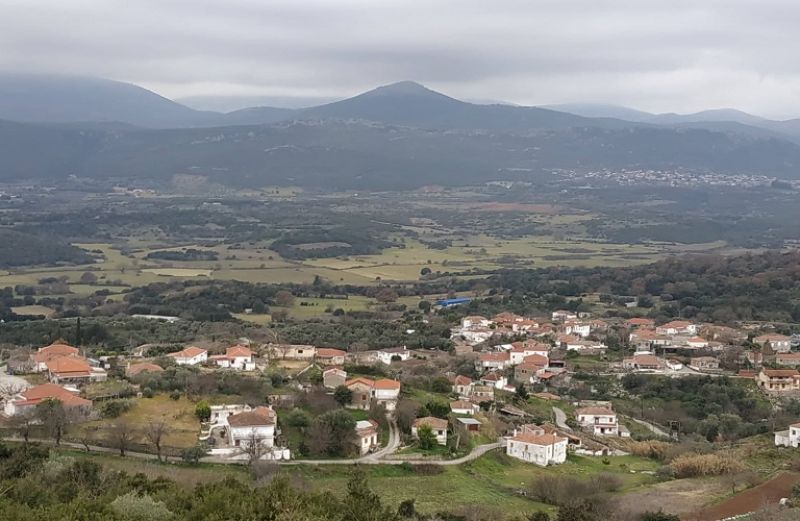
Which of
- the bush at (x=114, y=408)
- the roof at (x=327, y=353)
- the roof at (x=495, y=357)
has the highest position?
the bush at (x=114, y=408)

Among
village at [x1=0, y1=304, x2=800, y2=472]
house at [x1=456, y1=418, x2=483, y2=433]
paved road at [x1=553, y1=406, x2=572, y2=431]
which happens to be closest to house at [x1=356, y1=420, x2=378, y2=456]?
village at [x1=0, y1=304, x2=800, y2=472]

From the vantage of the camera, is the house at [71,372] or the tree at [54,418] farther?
the house at [71,372]

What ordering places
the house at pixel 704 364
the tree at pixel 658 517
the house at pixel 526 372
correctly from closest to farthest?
the tree at pixel 658 517 → the house at pixel 526 372 → the house at pixel 704 364

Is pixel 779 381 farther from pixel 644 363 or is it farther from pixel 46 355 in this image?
pixel 46 355

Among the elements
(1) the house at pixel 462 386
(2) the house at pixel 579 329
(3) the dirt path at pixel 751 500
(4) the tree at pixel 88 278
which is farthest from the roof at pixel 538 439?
(4) the tree at pixel 88 278

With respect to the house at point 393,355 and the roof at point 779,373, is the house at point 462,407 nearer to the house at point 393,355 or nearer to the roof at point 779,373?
the house at point 393,355

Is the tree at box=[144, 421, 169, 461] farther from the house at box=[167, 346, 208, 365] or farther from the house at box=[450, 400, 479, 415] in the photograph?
the house at box=[450, 400, 479, 415]
